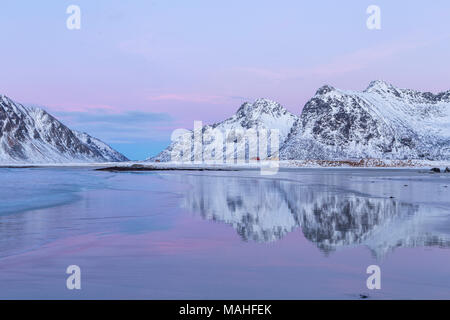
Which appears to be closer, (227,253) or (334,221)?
(227,253)

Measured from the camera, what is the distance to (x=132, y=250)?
44.8ft

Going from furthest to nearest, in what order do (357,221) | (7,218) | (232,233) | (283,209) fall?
(283,209) → (7,218) → (357,221) → (232,233)

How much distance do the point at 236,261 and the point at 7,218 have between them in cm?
1364

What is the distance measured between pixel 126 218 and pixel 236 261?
10499 millimetres

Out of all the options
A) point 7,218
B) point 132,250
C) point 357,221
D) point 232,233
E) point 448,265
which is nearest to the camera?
point 448,265

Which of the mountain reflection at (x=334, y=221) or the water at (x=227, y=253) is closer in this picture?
the water at (x=227, y=253)

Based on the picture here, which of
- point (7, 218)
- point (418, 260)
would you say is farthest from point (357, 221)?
point (7, 218)

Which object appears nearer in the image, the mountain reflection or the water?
the water

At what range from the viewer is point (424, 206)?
26.0m

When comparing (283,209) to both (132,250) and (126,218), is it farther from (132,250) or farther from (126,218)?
(132,250)
